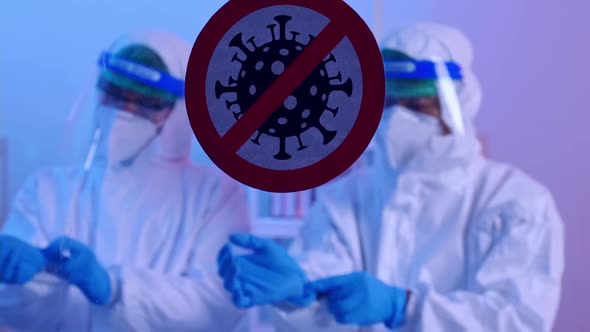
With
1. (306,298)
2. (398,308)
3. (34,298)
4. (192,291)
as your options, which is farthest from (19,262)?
(398,308)

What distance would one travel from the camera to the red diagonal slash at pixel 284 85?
1.03 ft

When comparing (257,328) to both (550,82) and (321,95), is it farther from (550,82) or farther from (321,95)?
(550,82)

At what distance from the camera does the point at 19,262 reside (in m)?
0.53

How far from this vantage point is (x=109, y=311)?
21.7 inches

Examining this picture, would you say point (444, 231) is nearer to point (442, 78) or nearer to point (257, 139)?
point (442, 78)

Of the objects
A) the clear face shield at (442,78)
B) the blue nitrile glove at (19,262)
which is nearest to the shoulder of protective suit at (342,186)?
the clear face shield at (442,78)

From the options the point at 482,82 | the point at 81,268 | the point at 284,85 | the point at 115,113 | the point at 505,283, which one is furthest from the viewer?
the point at 482,82

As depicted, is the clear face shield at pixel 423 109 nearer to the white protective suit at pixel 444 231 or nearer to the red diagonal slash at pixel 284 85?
the white protective suit at pixel 444 231

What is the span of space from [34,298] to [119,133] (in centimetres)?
17

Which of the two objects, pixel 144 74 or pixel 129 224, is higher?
pixel 144 74

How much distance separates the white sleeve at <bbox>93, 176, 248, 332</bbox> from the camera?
1.75 feet

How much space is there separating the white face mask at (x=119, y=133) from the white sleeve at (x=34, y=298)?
71 millimetres

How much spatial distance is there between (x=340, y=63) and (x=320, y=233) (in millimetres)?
472

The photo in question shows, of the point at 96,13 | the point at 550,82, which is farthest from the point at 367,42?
the point at 550,82
